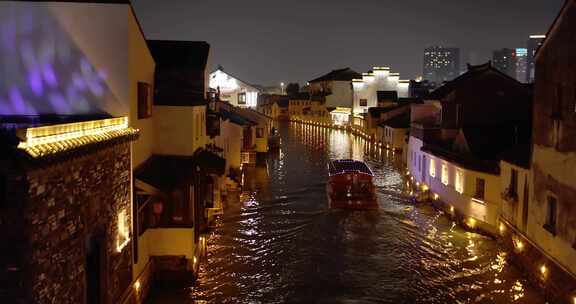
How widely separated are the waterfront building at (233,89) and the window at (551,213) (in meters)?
32.1

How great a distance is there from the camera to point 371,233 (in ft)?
79.1

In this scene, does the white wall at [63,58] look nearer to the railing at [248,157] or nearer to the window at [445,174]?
the window at [445,174]

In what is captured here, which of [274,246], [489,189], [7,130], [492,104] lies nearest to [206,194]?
[274,246]

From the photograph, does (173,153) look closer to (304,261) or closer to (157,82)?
(157,82)

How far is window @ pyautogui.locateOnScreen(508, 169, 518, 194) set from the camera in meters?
20.1

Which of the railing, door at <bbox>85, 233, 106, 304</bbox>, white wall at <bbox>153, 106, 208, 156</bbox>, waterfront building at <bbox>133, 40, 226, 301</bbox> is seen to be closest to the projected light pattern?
waterfront building at <bbox>133, 40, 226, 301</bbox>

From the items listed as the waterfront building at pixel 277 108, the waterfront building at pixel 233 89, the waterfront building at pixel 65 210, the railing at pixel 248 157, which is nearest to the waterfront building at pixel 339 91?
the waterfront building at pixel 277 108

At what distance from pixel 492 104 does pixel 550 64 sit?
12.4 metres

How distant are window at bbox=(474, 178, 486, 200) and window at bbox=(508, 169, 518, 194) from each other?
2.69 m

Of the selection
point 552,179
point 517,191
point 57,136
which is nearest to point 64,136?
point 57,136

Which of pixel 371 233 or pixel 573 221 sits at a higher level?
pixel 573 221

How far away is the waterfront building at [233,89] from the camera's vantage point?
149ft

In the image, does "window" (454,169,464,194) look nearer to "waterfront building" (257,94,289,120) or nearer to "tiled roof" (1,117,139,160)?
"tiled roof" (1,117,139,160)

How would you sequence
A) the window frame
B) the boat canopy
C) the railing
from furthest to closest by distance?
the railing, the boat canopy, the window frame
